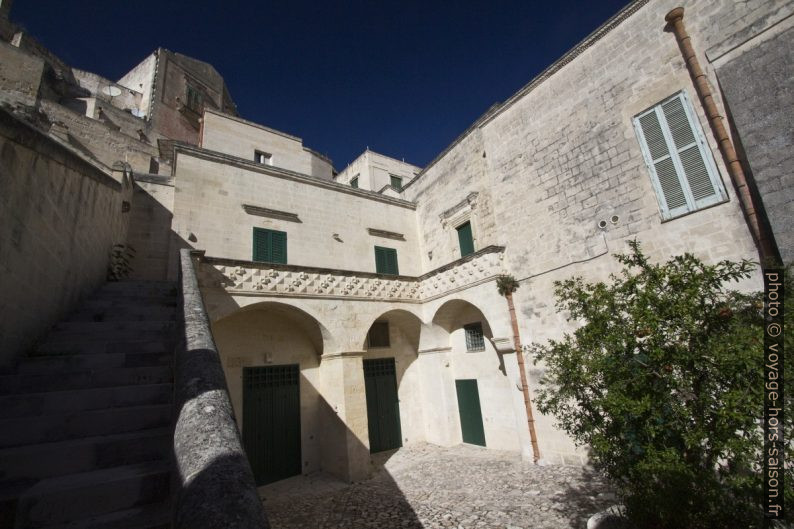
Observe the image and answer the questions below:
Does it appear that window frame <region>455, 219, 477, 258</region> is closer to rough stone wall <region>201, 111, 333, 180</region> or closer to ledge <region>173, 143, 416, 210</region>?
ledge <region>173, 143, 416, 210</region>

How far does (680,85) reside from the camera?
691 centimetres

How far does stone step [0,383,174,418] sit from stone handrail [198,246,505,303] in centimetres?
512

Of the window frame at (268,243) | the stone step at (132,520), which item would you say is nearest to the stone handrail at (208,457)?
the stone step at (132,520)

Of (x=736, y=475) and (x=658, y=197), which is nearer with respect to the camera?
(x=736, y=475)

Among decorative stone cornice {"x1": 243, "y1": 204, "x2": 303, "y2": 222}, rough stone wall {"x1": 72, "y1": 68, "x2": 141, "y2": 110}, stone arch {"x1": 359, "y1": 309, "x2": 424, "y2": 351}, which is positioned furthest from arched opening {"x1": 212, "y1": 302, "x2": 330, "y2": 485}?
rough stone wall {"x1": 72, "y1": 68, "x2": 141, "y2": 110}

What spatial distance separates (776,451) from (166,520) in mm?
4504

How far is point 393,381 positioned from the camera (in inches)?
484

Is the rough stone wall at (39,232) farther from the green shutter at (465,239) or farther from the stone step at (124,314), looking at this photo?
the green shutter at (465,239)

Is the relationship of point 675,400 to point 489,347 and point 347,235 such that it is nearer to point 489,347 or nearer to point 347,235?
point 489,347

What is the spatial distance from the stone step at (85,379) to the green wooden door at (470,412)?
9296 millimetres

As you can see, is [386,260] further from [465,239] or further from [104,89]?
[104,89]

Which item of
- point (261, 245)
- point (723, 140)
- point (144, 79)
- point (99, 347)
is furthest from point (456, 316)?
point (144, 79)

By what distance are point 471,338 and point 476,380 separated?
131 centimetres

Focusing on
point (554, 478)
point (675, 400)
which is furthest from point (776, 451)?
point (554, 478)
